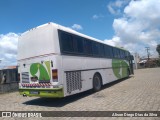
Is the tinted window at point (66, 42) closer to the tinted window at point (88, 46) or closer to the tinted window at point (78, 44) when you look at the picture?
the tinted window at point (78, 44)

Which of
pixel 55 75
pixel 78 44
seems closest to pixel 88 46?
pixel 78 44

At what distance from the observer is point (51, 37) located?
8.29 meters

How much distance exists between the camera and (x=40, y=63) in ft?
28.3

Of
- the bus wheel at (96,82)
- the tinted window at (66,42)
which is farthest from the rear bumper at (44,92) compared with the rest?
the bus wheel at (96,82)

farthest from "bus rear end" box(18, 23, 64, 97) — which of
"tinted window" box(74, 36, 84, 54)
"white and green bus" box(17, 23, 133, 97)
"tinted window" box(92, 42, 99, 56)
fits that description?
"tinted window" box(92, 42, 99, 56)

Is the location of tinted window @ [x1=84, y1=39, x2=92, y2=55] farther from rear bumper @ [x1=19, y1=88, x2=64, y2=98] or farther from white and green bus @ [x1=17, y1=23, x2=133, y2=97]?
rear bumper @ [x1=19, y1=88, x2=64, y2=98]

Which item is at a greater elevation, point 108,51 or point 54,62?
point 108,51

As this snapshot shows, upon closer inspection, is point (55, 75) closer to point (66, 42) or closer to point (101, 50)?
point (66, 42)

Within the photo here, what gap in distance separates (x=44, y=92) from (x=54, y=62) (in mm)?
1385

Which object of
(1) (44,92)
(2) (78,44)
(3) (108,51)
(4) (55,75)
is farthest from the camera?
(3) (108,51)

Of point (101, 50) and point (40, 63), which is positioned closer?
point (40, 63)

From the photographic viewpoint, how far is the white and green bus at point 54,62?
818cm

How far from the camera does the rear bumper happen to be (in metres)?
8.03

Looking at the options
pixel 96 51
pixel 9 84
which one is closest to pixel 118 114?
pixel 96 51
